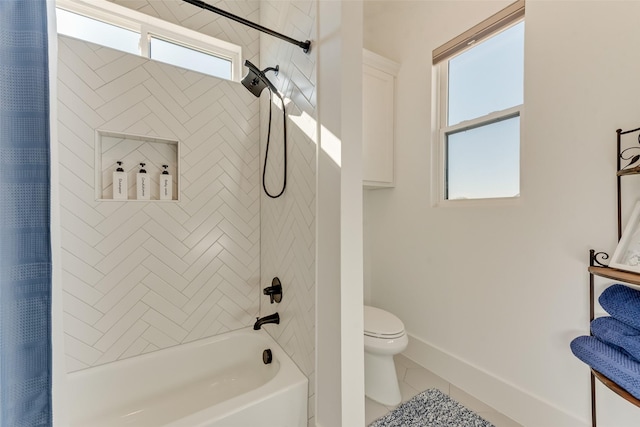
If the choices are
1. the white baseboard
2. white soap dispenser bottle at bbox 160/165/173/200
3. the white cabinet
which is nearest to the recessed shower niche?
white soap dispenser bottle at bbox 160/165/173/200

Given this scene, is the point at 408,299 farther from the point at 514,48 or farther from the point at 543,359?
the point at 514,48

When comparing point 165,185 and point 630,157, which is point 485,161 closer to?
point 630,157

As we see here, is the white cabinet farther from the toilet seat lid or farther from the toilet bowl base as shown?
the toilet bowl base

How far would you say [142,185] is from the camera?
63.9 inches

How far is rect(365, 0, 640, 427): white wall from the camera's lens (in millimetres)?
1289

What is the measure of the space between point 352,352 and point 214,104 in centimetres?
174

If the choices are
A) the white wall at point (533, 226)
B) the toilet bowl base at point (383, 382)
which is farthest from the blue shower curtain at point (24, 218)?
the white wall at point (533, 226)

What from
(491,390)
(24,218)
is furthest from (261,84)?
(491,390)

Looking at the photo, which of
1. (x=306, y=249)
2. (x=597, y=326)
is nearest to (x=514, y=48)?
(x=597, y=326)

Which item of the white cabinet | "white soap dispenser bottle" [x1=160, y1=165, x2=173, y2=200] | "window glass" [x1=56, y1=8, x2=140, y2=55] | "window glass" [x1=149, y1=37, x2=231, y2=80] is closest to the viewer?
"window glass" [x1=56, y1=8, x2=140, y2=55]

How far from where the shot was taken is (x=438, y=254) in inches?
80.3

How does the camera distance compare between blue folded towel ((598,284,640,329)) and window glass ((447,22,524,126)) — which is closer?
blue folded towel ((598,284,640,329))

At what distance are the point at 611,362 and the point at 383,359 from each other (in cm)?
111

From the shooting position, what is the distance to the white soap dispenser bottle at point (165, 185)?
66.1 inches
